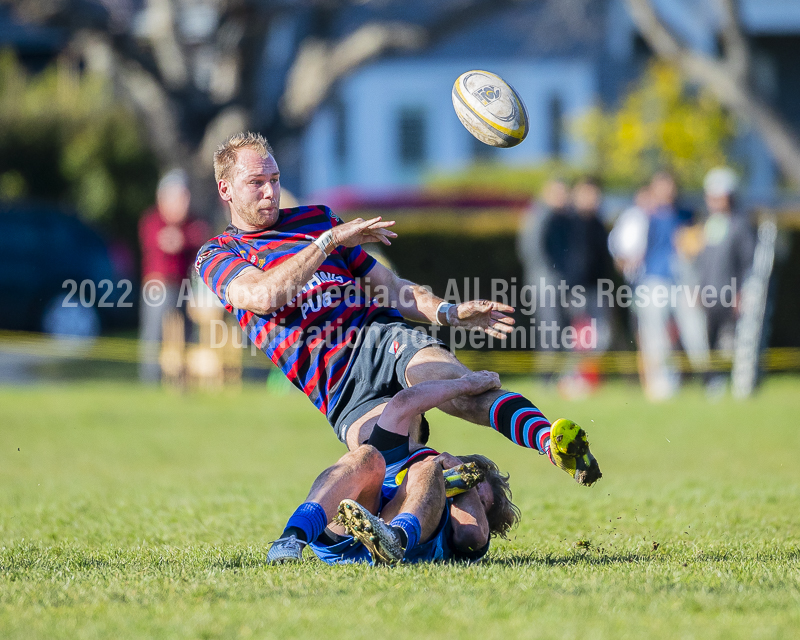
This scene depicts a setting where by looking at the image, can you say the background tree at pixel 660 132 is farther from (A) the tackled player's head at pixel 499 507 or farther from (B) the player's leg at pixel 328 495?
(B) the player's leg at pixel 328 495

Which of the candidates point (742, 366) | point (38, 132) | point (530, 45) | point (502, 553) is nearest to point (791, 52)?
point (530, 45)

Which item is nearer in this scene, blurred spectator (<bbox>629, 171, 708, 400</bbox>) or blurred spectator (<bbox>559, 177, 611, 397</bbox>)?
blurred spectator (<bbox>629, 171, 708, 400</bbox>)

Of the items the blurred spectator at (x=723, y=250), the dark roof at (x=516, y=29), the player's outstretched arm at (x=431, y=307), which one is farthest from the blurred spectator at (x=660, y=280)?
the dark roof at (x=516, y=29)

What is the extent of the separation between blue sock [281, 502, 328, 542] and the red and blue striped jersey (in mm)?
741

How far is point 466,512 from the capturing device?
508 centimetres

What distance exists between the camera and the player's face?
5461 mm

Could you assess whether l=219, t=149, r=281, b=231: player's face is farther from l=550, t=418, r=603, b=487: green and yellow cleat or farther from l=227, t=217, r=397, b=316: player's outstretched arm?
l=550, t=418, r=603, b=487: green and yellow cleat

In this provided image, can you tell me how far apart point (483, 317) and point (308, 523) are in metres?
1.37

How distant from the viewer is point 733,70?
19438 millimetres

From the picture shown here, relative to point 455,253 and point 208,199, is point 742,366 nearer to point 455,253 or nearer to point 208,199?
point 455,253

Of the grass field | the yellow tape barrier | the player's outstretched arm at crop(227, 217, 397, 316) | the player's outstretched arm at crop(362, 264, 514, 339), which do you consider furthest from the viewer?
the yellow tape barrier

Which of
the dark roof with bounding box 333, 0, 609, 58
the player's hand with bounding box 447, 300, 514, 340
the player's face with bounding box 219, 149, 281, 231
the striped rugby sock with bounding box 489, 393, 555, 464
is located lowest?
the striped rugby sock with bounding box 489, 393, 555, 464

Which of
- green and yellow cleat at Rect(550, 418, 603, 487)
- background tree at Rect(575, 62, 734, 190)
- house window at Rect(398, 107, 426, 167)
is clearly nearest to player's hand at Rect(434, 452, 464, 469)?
green and yellow cleat at Rect(550, 418, 603, 487)

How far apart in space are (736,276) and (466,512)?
397 inches
